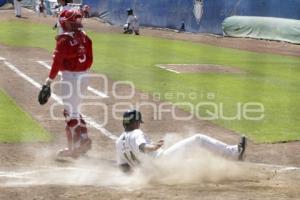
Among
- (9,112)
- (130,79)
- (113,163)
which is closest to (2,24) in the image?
(130,79)

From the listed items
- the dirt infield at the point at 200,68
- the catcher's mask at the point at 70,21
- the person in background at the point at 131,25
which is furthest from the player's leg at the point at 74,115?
the person in background at the point at 131,25

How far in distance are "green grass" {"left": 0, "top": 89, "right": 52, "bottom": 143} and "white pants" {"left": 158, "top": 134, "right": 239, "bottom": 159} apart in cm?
268

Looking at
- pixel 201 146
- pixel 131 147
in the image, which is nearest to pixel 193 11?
pixel 201 146

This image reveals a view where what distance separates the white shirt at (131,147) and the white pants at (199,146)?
261mm

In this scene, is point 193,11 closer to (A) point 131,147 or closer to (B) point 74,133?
(B) point 74,133

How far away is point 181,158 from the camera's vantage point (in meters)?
6.36

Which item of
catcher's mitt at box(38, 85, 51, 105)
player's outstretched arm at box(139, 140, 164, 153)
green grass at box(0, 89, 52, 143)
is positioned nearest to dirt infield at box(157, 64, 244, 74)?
green grass at box(0, 89, 52, 143)

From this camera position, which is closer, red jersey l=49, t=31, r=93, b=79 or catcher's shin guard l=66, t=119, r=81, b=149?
red jersey l=49, t=31, r=93, b=79

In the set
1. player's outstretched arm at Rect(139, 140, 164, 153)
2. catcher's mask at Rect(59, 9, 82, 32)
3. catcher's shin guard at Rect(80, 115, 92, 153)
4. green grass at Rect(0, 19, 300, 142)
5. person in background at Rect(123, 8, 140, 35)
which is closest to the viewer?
player's outstretched arm at Rect(139, 140, 164, 153)

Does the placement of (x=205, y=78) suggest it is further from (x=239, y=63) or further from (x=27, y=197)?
(x=27, y=197)

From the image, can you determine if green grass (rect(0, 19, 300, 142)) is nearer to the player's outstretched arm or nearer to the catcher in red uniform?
the catcher in red uniform

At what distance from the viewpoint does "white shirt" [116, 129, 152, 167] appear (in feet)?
19.9

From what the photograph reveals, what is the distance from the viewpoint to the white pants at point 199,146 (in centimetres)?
629

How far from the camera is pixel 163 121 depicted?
988cm
